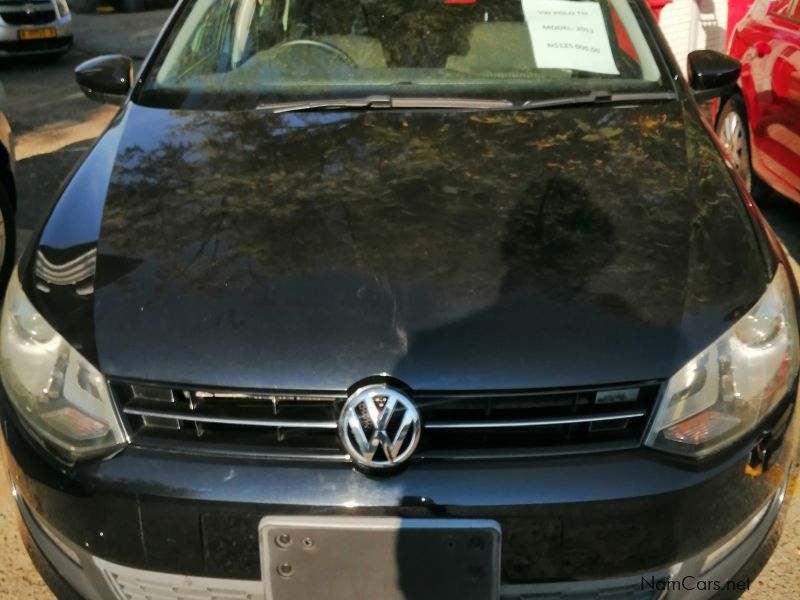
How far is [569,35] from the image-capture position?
2953 millimetres

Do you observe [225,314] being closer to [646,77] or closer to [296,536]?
[296,536]

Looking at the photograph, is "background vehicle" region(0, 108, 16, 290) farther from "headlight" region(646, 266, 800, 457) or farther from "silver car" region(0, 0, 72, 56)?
"silver car" region(0, 0, 72, 56)

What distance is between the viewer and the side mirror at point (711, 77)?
10.1 feet

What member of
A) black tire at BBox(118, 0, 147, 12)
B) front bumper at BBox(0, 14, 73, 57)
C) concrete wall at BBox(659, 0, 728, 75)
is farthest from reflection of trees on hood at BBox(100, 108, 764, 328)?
black tire at BBox(118, 0, 147, 12)

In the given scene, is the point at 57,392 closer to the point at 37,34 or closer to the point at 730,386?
the point at 730,386

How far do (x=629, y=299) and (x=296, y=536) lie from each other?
765 millimetres

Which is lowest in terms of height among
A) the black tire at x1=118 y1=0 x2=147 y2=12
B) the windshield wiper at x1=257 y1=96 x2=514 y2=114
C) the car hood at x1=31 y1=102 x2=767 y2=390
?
the black tire at x1=118 y1=0 x2=147 y2=12

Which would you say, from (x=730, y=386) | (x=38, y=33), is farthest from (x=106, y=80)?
(x=38, y=33)

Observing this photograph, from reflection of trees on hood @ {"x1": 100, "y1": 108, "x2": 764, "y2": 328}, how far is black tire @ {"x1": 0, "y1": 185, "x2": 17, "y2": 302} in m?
1.71

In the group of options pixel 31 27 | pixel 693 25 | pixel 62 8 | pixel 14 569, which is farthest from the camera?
pixel 62 8

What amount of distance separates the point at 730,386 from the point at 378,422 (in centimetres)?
68

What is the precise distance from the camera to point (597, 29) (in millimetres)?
3000

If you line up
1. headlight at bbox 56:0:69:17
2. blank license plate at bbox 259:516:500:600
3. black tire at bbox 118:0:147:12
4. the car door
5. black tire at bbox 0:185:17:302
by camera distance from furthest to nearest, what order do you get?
1. black tire at bbox 118:0:147:12
2. headlight at bbox 56:0:69:17
3. the car door
4. black tire at bbox 0:185:17:302
5. blank license plate at bbox 259:516:500:600

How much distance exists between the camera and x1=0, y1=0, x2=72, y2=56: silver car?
985 cm
